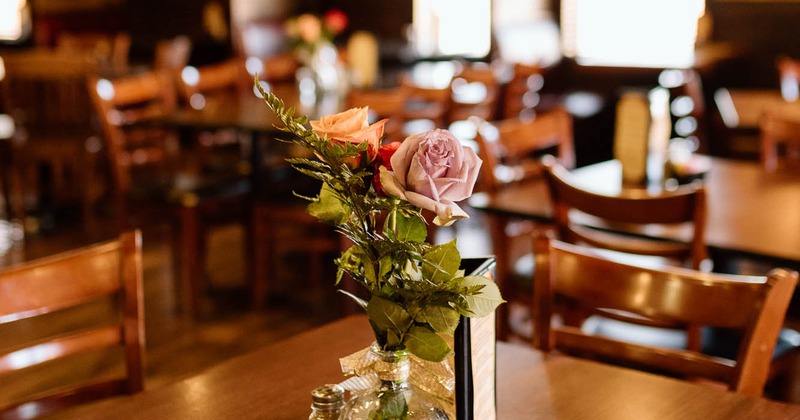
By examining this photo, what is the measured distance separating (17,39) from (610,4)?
5.54 meters

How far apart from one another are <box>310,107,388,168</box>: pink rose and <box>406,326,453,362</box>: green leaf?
0.19 m

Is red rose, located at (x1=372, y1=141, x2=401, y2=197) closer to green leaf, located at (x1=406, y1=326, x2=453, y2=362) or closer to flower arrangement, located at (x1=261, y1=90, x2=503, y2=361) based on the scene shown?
flower arrangement, located at (x1=261, y1=90, x2=503, y2=361)

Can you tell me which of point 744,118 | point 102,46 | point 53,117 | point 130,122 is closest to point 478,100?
point 744,118

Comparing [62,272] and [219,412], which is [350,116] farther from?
[62,272]

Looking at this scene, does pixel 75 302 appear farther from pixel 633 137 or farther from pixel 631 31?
pixel 631 31

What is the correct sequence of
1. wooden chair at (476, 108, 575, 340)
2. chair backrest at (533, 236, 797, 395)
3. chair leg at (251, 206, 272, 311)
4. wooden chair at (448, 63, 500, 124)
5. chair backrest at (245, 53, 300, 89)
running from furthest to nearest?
chair backrest at (245, 53, 300, 89)
wooden chair at (448, 63, 500, 124)
chair leg at (251, 206, 272, 311)
wooden chair at (476, 108, 575, 340)
chair backrest at (533, 236, 797, 395)

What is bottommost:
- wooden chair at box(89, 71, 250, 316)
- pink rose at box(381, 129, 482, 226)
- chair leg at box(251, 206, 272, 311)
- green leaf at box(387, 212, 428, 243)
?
chair leg at box(251, 206, 272, 311)

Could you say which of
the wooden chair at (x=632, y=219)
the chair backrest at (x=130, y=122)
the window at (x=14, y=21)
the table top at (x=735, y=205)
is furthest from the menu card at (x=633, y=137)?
the window at (x=14, y=21)

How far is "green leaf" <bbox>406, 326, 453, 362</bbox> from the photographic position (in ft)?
3.28

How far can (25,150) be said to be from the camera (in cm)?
518

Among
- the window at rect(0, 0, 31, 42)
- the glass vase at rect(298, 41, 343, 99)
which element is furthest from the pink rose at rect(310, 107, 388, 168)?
the window at rect(0, 0, 31, 42)

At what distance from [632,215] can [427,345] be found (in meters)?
1.37

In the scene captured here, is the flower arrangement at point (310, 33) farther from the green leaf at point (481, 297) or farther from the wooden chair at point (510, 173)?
the green leaf at point (481, 297)

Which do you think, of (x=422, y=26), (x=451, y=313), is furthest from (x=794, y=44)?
(x=451, y=313)
